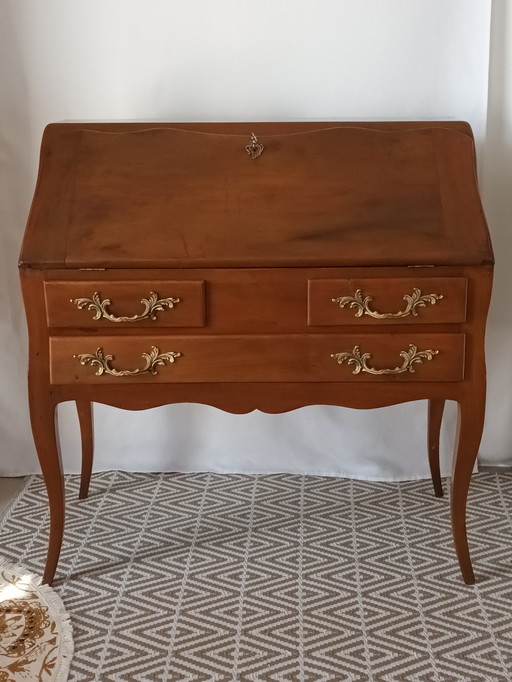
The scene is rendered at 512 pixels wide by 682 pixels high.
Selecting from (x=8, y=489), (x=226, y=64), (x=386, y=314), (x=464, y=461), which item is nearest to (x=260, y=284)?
(x=386, y=314)

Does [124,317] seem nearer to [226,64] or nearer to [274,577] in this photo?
[274,577]

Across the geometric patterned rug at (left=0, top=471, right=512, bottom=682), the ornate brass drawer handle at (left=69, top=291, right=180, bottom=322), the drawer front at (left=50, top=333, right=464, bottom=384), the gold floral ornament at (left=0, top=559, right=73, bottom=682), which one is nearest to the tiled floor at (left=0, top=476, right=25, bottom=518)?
the geometric patterned rug at (left=0, top=471, right=512, bottom=682)

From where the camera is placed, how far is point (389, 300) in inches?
77.0

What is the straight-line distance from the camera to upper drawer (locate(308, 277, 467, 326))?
1.94 metres

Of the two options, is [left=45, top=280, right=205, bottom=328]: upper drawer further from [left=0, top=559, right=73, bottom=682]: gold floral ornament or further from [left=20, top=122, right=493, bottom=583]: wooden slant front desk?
[left=0, top=559, right=73, bottom=682]: gold floral ornament

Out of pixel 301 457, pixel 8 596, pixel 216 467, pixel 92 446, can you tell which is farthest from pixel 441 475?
pixel 8 596

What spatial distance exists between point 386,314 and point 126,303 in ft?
1.97

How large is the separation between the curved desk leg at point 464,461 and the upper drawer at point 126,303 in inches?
26.5

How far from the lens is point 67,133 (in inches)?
Answer: 86.6

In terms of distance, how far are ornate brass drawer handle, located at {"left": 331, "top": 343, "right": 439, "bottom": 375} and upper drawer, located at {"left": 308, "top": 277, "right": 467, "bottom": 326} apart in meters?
0.07

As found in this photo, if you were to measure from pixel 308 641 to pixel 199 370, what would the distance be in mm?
665

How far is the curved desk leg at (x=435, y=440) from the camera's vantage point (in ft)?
8.50

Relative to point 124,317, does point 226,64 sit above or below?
above

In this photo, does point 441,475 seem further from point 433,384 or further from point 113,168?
point 113,168
